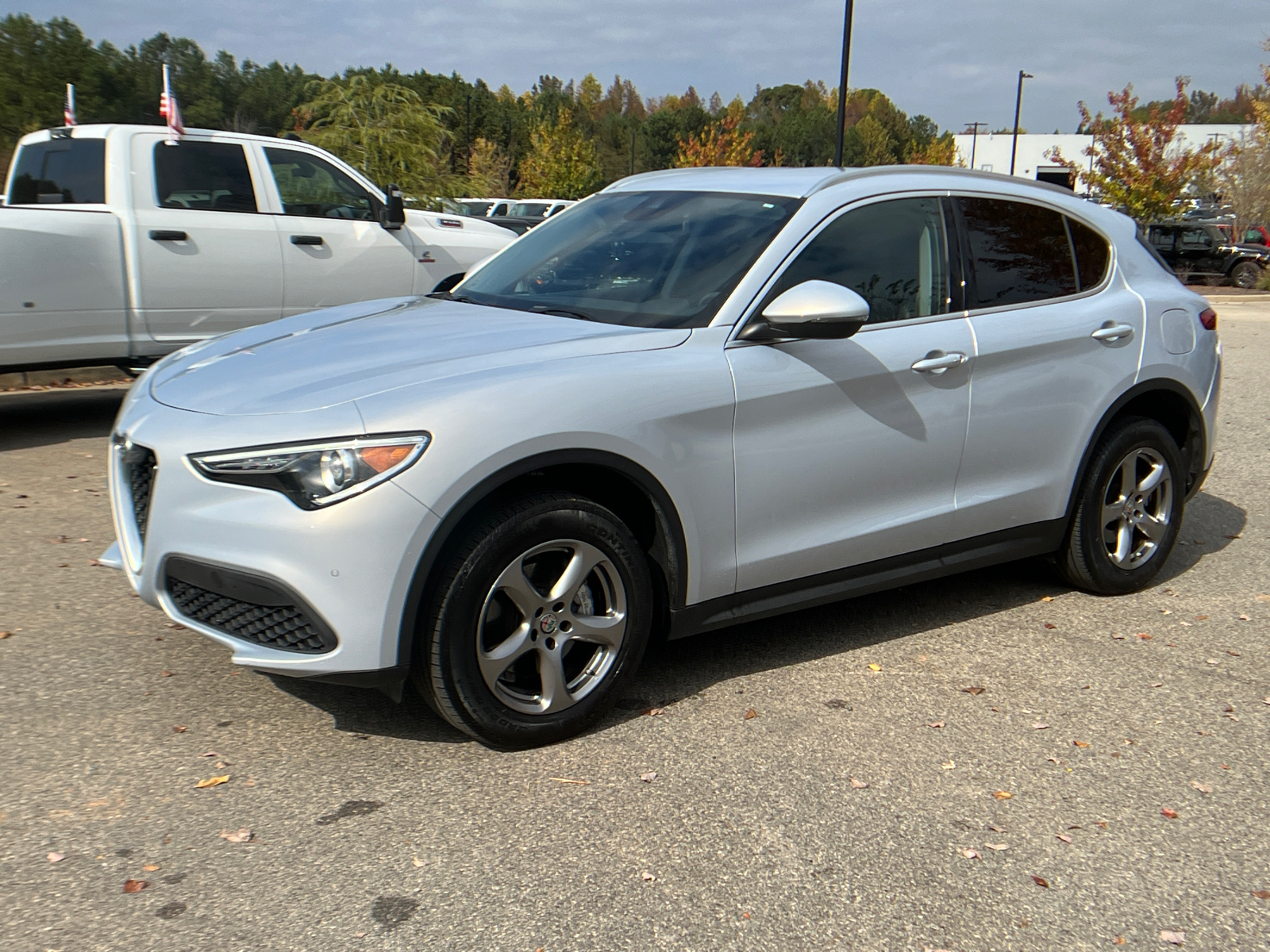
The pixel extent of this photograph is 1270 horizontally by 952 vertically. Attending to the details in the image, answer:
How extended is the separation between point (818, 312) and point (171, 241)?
6107 mm

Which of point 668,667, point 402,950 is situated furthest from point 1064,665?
point 402,950

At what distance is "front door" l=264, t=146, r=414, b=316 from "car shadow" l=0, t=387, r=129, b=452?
5.74ft

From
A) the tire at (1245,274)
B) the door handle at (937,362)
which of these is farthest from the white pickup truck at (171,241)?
the tire at (1245,274)

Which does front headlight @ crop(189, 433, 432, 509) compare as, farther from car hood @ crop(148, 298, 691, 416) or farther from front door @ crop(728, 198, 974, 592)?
front door @ crop(728, 198, 974, 592)

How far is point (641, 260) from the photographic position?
14.1 feet

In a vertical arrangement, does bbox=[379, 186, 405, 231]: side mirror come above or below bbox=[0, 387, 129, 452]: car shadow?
above

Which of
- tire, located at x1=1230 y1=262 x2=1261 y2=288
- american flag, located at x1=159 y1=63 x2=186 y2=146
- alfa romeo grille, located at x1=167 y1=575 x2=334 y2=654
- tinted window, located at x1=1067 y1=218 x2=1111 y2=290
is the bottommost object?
tire, located at x1=1230 y1=262 x2=1261 y2=288

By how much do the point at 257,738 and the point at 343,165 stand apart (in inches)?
263

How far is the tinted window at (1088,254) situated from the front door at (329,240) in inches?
222

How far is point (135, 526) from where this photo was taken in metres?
3.62

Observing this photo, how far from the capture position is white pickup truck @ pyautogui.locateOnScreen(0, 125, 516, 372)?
772 centimetres

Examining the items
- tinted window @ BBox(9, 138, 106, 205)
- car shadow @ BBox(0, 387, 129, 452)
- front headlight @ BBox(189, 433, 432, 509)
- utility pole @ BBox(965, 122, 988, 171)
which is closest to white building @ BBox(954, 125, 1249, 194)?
utility pole @ BBox(965, 122, 988, 171)

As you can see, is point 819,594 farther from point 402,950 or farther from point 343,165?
point 343,165

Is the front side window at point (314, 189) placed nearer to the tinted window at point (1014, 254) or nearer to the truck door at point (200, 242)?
the truck door at point (200, 242)
